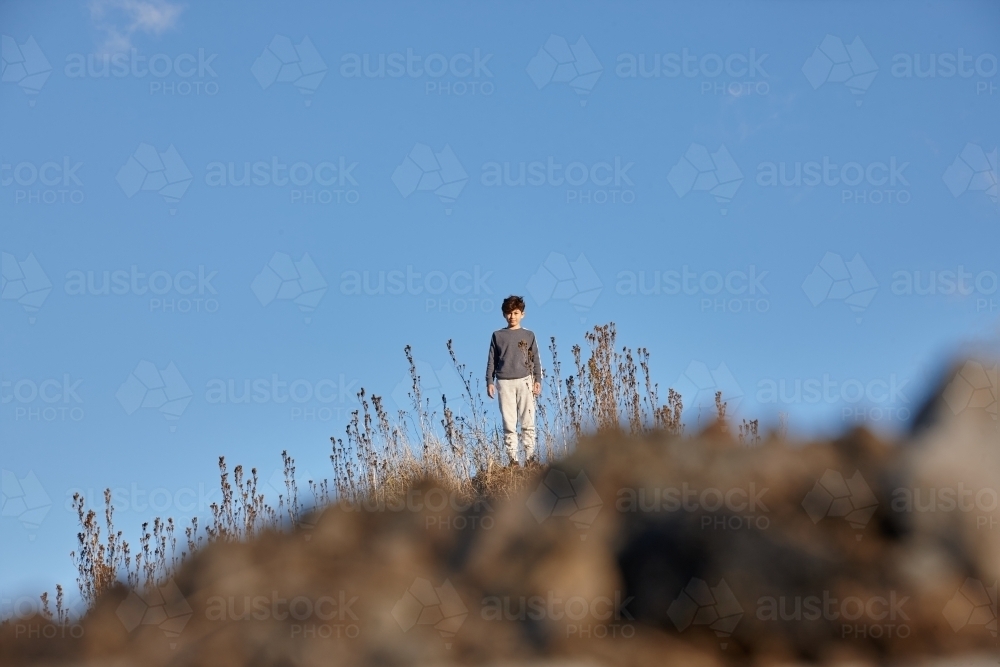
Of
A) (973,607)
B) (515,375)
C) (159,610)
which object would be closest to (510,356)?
(515,375)

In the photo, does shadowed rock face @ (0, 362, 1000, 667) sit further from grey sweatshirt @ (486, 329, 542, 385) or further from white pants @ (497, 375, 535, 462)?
grey sweatshirt @ (486, 329, 542, 385)

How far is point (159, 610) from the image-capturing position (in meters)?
4.09

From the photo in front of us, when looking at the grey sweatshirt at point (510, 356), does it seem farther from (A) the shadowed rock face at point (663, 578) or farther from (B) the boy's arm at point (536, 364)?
(A) the shadowed rock face at point (663, 578)

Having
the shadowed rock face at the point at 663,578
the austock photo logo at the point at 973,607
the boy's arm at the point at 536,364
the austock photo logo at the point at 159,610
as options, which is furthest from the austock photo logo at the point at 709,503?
the boy's arm at the point at 536,364

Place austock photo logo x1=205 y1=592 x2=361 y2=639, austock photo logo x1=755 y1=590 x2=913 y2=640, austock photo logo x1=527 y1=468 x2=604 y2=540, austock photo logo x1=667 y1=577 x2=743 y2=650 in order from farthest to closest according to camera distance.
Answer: austock photo logo x1=527 y1=468 x2=604 y2=540 < austock photo logo x1=205 y1=592 x2=361 y2=639 < austock photo logo x1=667 y1=577 x2=743 y2=650 < austock photo logo x1=755 y1=590 x2=913 y2=640

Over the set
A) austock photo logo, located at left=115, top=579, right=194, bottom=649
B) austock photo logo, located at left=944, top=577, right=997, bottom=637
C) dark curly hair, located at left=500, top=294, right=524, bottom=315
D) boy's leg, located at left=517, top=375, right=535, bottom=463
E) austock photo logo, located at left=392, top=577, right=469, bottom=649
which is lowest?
austock photo logo, located at left=944, top=577, right=997, bottom=637

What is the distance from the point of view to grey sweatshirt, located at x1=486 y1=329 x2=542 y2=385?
24.3ft

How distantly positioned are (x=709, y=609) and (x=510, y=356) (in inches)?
169

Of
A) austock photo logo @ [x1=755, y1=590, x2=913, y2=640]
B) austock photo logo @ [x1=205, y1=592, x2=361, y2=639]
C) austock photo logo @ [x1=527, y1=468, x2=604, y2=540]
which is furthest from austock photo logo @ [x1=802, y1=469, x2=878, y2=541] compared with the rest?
austock photo logo @ [x1=205, y1=592, x2=361, y2=639]

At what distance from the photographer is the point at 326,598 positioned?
3.66m

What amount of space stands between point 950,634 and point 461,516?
2.34 meters

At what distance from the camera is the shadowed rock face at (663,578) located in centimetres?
317

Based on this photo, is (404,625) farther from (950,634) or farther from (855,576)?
(950,634)

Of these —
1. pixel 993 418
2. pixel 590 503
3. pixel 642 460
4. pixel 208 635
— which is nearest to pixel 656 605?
pixel 590 503
